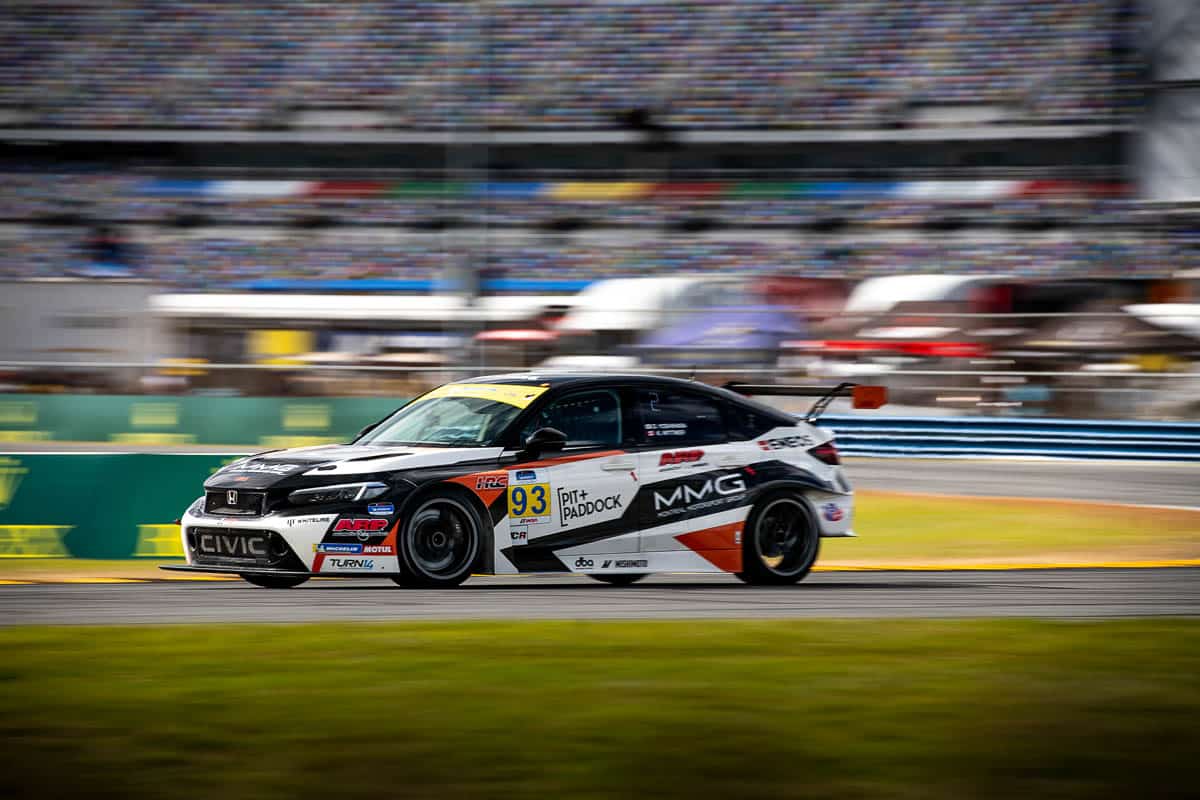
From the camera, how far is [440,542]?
9438 millimetres

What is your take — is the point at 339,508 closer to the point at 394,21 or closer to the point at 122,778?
the point at 122,778

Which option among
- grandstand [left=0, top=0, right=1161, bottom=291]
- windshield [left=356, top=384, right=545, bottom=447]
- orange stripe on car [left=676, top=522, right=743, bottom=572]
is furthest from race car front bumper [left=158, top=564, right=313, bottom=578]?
grandstand [left=0, top=0, right=1161, bottom=291]

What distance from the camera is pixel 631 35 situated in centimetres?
4094

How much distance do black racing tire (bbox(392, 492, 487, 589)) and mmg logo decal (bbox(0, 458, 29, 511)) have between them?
3680mm

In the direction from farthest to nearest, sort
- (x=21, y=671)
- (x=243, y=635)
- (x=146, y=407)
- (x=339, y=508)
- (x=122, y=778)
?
(x=146, y=407) → (x=339, y=508) → (x=243, y=635) → (x=21, y=671) → (x=122, y=778)

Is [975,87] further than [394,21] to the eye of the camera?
No

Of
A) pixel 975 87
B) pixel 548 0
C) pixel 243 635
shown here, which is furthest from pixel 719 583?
pixel 548 0

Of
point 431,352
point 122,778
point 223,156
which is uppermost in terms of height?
point 223,156

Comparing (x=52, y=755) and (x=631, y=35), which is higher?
(x=631, y=35)

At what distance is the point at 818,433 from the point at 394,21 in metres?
33.4

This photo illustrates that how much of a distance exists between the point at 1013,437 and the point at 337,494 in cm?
1685

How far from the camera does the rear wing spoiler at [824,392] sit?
10.0m

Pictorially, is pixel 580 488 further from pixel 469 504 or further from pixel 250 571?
pixel 250 571

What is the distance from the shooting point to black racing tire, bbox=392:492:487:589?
926cm
